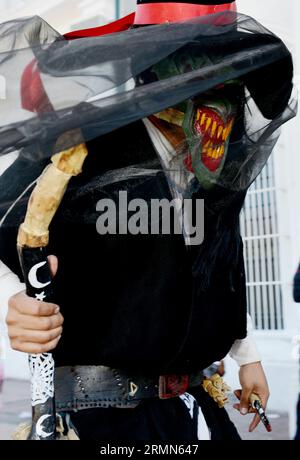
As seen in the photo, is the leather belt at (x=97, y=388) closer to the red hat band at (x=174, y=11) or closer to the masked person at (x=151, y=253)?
the masked person at (x=151, y=253)

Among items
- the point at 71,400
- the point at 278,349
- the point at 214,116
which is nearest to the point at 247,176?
the point at 214,116

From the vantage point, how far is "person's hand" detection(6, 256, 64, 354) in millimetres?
933

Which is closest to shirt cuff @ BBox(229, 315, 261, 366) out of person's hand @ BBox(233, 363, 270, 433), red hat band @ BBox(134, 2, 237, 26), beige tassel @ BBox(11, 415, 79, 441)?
person's hand @ BBox(233, 363, 270, 433)

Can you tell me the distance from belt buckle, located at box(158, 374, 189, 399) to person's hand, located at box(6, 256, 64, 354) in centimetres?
29

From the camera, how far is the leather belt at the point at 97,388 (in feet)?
3.51

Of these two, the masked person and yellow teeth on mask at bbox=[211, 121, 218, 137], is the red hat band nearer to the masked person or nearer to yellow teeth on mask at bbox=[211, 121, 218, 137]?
the masked person

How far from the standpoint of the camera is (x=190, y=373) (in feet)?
3.87

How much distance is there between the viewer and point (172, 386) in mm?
1138

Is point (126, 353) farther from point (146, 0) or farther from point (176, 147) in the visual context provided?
point (146, 0)

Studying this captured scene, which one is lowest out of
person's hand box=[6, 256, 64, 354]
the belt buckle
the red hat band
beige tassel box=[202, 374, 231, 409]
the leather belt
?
beige tassel box=[202, 374, 231, 409]

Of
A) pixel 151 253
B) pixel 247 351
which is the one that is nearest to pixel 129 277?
pixel 151 253

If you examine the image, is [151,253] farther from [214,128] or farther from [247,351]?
[247,351]
